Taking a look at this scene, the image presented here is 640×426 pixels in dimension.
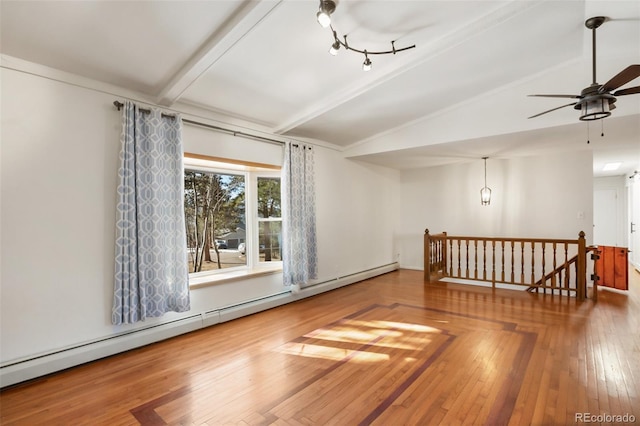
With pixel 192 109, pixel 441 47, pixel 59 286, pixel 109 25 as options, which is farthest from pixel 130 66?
pixel 441 47

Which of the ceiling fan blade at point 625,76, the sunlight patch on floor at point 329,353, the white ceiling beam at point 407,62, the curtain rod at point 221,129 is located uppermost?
the white ceiling beam at point 407,62

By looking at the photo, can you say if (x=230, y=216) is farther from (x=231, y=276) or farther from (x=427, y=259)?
(x=427, y=259)

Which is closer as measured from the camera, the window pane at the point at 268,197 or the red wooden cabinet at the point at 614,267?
the window pane at the point at 268,197

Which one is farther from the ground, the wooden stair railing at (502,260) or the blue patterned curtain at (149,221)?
the blue patterned curtain at (149,221)

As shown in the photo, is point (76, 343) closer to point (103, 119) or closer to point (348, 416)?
point (103, 119)

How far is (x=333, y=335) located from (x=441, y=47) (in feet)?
10.9

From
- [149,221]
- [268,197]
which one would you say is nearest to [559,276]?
[268,197]

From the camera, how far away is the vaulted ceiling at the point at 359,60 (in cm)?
235

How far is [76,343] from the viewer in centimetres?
285

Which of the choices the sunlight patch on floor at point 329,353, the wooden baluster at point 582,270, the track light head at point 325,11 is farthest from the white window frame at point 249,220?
the wooden baluster at point 582,270

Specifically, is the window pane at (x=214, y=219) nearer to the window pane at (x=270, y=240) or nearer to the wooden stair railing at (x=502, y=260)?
the window pane at (x=270, y=240)

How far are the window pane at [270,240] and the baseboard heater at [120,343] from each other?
644 millimetres

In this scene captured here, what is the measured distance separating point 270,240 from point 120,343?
97.3 inches

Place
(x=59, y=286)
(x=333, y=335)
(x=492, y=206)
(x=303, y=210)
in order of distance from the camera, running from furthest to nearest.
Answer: (x=492, y=206) → (x=303, y=210) → (x=333, y=335) → (x=59, y=286)
